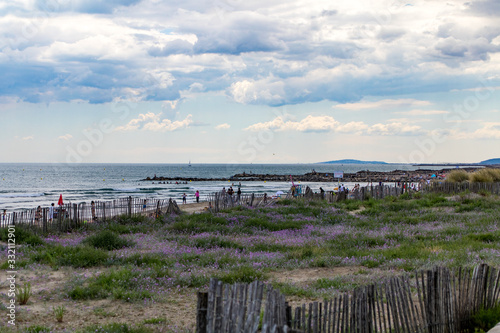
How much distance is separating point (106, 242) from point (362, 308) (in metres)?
10.3

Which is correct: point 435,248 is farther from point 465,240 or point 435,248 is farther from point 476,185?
point 476,185

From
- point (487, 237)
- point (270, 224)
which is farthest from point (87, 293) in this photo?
point (487, 237)

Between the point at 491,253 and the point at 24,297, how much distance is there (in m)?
10.8

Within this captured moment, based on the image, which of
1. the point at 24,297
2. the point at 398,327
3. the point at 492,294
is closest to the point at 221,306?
the point at 398,327

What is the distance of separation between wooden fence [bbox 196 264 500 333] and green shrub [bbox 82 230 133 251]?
9.03 meters

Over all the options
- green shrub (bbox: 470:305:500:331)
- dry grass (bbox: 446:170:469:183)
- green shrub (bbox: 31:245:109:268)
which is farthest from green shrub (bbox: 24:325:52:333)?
dry grass (bbox: 446:170:469:183)

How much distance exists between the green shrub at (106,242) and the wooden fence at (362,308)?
355 inches

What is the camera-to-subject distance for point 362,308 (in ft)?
17.8

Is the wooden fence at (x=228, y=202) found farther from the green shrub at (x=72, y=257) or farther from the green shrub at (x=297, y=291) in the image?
the green shrub at (x=297, y=291)

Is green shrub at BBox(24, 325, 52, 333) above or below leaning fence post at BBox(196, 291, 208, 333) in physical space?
below

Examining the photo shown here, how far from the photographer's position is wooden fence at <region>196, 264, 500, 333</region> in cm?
433

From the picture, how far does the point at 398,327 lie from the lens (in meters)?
5.76

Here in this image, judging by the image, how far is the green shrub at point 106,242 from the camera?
13625 millimetres

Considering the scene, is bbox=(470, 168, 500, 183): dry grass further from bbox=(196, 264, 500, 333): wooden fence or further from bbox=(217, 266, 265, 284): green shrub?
bbox=(196, 264, 500, 333): wooden fence
